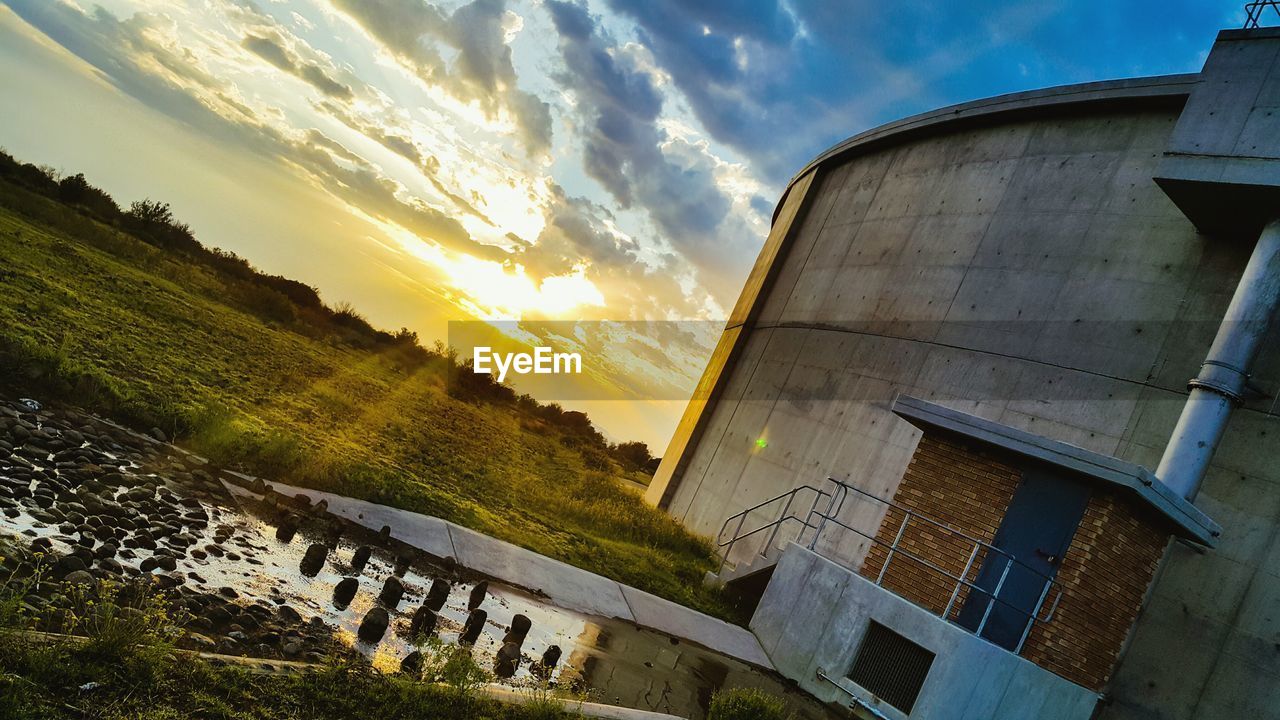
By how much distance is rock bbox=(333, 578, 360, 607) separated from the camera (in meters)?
6.55

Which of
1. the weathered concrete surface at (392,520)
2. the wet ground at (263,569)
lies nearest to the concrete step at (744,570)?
the wet ground at (263,569)

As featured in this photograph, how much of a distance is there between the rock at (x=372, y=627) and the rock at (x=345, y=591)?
0.63 m

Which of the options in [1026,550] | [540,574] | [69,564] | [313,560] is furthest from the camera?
[540,574]

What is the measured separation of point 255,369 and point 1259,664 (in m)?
18.8

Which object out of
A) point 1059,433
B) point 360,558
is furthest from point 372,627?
point 1059,433

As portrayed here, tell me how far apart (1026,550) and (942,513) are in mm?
1136

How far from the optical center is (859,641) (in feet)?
31.2

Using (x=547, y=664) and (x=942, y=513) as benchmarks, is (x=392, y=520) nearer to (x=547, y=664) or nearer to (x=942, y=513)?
(x=547, y=664)

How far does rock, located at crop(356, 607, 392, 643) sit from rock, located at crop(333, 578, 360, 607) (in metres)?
0.63

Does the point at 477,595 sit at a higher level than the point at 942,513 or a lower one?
lower

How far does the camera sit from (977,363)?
552 inches

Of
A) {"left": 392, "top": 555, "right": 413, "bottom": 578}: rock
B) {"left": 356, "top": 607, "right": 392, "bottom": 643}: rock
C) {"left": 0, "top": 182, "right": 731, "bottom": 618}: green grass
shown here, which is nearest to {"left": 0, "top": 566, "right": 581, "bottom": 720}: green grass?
{"left": 356, "top": 607, "right": 392, "bottom": 643}: rock

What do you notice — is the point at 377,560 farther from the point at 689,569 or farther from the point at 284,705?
the point at 689,569

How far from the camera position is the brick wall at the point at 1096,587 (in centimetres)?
905
